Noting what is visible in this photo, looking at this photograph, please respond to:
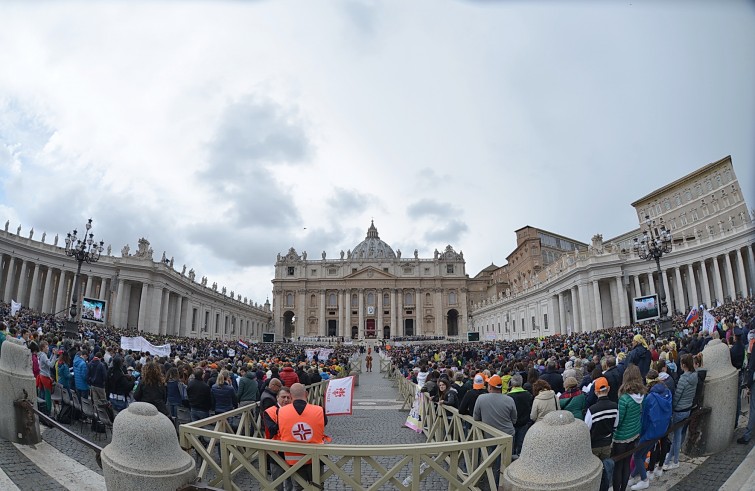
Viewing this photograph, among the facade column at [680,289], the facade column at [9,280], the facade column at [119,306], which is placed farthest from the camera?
the facade column at [119,306]

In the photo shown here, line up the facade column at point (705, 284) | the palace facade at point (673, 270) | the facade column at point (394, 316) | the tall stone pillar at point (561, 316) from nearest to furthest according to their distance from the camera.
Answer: the palace facade at point (673, 270) → the facade column at point (705, 284) → the tall stone pillar at point (561, 316) → the facade column at point (394, 316)

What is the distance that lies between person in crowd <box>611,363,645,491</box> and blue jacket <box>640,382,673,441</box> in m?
0.34

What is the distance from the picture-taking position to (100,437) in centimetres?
883

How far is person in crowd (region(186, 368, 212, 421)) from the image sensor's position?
319 inches

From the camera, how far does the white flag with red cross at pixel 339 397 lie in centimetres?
1150

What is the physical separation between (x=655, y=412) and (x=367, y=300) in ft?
295

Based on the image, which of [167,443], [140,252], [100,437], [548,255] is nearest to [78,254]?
[100,437]

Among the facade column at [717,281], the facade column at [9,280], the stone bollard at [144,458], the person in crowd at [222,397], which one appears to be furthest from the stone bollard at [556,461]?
the facade column at [9,280]

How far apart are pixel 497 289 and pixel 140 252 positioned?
6412 cm

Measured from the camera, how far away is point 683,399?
681 cm

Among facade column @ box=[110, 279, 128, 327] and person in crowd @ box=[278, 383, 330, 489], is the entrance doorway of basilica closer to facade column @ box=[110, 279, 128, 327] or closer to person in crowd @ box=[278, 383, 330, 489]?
facade column @ box=[110, 279, 128, 327]

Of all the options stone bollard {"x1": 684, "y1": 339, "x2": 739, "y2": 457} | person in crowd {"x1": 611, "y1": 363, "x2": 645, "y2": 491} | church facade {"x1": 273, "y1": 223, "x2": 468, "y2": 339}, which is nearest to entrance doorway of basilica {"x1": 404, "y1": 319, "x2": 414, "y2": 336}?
church facade {"x1": 273, "y1": 223, "x2": 468, "y2": 339}

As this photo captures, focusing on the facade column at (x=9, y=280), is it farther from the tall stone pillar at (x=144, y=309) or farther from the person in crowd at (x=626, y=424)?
the person in crowd at (x=626, y=424)

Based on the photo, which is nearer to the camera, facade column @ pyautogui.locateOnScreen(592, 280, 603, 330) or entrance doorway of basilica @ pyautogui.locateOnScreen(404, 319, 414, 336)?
facade column @ pyautogui.locateOnScreen(592, 280, 603, 330)
